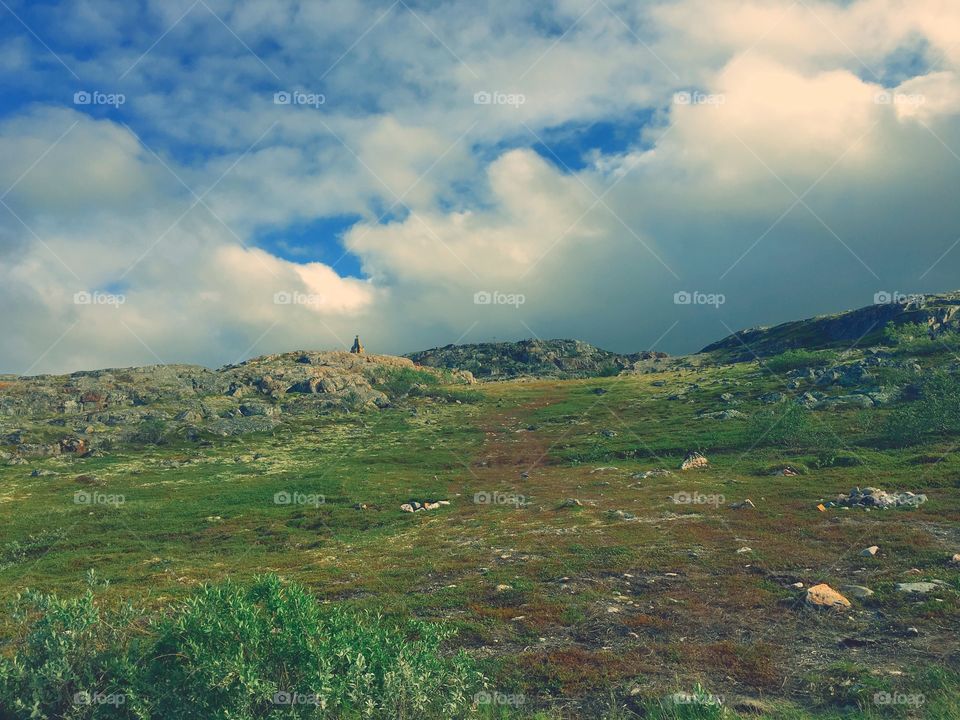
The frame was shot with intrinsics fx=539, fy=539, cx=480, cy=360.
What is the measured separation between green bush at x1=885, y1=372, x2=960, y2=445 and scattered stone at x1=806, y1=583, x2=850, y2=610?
4042 centimetres

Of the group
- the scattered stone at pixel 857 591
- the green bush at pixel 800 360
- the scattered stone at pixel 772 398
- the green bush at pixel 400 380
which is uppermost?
the green bush at pixel 400 380

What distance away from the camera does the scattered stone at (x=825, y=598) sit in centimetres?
1711

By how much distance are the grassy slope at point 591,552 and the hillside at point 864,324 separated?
10669 centimetres

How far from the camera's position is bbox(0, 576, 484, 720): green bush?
8.95 metres

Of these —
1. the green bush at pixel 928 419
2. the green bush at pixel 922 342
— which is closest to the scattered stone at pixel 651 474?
the green bush at pixel 928 419

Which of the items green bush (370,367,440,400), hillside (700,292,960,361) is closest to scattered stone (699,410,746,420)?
green bush (370,367,440,400)

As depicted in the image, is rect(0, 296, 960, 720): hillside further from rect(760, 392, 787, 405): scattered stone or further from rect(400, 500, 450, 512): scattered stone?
rect(760, 392, 787, 405): scattered stone

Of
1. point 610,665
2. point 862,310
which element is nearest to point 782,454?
point 610,665

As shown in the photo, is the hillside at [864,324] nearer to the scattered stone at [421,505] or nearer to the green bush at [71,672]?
the scattered stone at [421,505]

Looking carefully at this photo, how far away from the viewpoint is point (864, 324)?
164 meters

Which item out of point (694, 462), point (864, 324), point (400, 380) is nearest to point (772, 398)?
point (694, 462)

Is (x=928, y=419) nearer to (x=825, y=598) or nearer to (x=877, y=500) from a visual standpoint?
(x=877, y=500)

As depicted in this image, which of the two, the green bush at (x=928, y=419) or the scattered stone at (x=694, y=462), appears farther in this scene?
the scattered stone at (x=694, y=462)

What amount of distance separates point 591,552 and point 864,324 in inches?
7034
